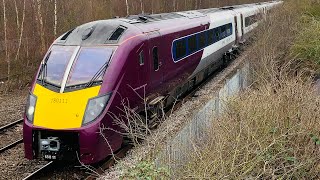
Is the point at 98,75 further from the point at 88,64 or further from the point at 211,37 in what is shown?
the point at 211,37

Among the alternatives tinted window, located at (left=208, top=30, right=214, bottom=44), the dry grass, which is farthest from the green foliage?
tinted window, located at (left=208, top=30, right=214, bottom=44)

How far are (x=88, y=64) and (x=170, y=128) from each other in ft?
8.67

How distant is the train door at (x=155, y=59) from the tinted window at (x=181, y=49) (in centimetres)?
142

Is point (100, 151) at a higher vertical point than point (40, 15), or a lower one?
lower

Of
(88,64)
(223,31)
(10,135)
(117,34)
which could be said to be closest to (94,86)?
(88,64)

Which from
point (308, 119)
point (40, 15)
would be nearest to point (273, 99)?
point (308, 119)

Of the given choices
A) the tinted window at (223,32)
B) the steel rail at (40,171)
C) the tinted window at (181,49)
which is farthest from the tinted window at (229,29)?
the steel rail at (40,171)

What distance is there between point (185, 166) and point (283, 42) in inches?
441

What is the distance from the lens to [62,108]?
7.89 m

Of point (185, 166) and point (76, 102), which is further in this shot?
point (76, 102)

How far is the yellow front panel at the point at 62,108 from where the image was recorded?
779cm

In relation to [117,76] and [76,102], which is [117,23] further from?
[76,102]

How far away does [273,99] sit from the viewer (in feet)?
23.9

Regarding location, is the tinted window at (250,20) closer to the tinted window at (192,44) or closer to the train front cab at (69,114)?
the tinted window at (192,44)
